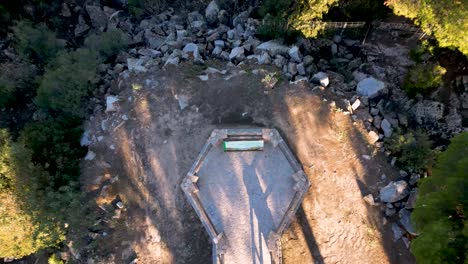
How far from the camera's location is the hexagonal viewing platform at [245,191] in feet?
46.9

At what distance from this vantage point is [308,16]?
16.5m

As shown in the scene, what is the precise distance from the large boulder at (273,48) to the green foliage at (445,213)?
9.40m

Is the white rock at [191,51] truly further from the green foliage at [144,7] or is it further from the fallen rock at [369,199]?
the fallen rock at [369,199]

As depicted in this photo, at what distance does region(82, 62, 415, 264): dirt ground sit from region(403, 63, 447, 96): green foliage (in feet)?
9.63

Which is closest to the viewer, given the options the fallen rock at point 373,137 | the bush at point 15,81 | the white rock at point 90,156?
the fallen rock at point 373,137

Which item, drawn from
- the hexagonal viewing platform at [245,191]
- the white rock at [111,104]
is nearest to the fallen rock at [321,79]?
the hexagonal viewing platform at [245,191]

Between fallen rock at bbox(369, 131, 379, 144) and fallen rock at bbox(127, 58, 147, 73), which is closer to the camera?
fallen rock at bbox(369, 131, 379, 144)

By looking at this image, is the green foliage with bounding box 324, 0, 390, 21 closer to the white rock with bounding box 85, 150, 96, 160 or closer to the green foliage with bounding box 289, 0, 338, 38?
the green foliage with bounding box 289, 0, 338, 38

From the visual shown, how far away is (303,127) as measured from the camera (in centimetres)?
1616

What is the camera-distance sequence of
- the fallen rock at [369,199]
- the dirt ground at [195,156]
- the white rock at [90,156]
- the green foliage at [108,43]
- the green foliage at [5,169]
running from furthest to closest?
the green foliage at [108,43], the white rock at [90,156], the fallen rock at [369,199], the dirt ground at [195,156], the green foliage at [5,169]

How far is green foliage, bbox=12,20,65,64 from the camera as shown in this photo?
61.6ft

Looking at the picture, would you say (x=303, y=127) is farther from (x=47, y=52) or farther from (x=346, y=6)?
(x=47, y=52)

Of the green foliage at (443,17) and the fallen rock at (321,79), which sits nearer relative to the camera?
the green foliage at (443,17)

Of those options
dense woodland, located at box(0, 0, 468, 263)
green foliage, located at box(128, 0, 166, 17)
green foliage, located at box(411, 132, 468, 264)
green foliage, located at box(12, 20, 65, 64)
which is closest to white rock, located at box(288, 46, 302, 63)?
dense woodland, located at box(0, 0, 468, 263)
